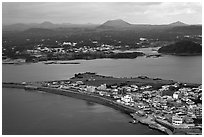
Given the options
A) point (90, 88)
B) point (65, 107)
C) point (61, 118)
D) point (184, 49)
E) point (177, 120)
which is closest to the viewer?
point (177, 120)

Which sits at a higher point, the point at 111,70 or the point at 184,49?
the point at 184,49

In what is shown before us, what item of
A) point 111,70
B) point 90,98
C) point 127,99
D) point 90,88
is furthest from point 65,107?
Result: point 111,70

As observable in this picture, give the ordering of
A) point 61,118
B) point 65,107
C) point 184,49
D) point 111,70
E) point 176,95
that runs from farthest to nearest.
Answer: point 184,49 → point 111,70 → point 176,95 → point 65,107 → point 61,118

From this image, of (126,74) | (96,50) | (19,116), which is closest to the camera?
(19,116)

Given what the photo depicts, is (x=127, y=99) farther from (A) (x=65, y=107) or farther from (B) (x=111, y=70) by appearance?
(B) (x=111, y=70)

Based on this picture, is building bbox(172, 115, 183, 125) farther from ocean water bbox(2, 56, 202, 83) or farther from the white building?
ocean water bbox(2, 56, 202, 83)

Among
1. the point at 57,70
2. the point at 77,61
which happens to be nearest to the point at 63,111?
the point at 57,70

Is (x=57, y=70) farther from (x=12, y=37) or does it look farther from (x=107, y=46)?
(x=12, y=37)
